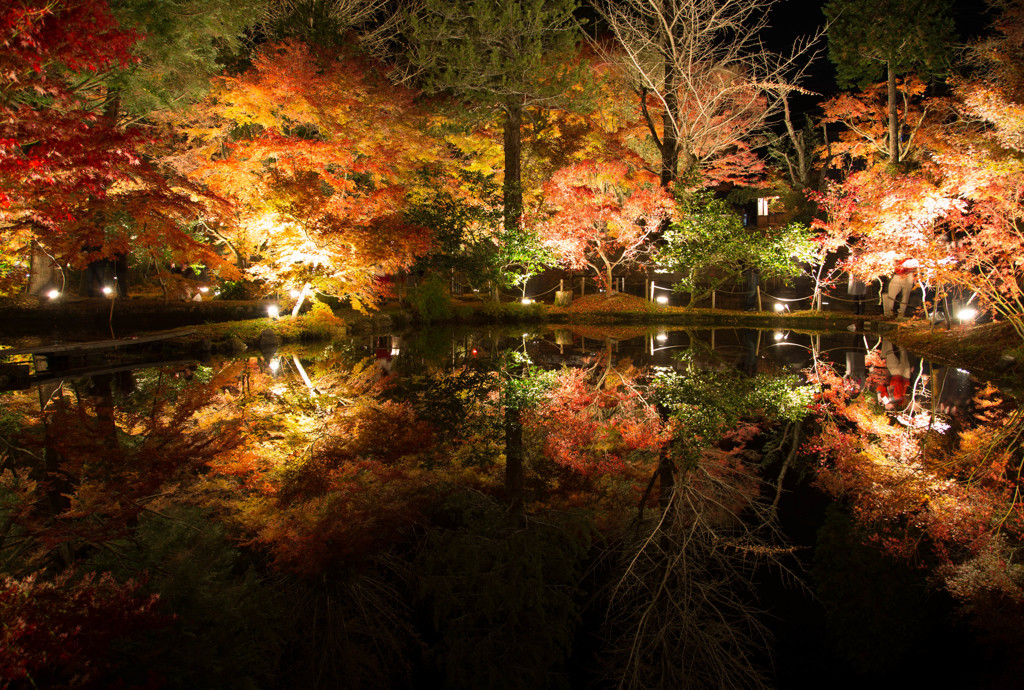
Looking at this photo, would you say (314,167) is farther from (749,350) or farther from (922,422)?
(922,422)

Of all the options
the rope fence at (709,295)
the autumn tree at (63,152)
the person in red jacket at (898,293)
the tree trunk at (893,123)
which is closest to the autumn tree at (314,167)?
the autumn tree at (63,152)

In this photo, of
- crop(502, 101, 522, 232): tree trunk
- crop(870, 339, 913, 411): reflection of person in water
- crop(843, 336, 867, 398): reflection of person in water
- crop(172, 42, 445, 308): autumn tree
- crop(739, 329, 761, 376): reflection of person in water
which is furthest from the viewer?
crop(502, 101, 522, 232): tree trunk

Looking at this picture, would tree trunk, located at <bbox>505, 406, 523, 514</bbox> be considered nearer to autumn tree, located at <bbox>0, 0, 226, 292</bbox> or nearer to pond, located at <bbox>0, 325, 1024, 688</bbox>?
pond, located at <bbox>0, 325, 1024, 688</bbox>

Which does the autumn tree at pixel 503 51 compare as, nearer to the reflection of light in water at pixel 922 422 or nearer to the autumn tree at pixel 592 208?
the autumn tree at pixel 592 208

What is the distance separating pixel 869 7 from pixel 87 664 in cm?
1703

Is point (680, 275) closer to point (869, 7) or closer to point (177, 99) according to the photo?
point (869, 7)

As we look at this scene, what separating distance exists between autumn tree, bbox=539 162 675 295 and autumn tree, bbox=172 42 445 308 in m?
3.39

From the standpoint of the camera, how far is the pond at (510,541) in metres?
1.98

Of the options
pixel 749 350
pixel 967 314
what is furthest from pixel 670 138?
pixel 967 314

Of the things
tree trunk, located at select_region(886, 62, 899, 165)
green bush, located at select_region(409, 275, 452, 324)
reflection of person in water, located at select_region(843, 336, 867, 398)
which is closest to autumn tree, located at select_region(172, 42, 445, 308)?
green bush, located at select_region(409, 275, 452, 324)

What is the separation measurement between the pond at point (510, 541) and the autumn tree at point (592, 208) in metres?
9.34

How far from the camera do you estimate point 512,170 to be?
48.5 ft

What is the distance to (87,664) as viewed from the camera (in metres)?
1.56

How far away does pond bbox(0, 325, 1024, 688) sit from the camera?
1.98 metres
